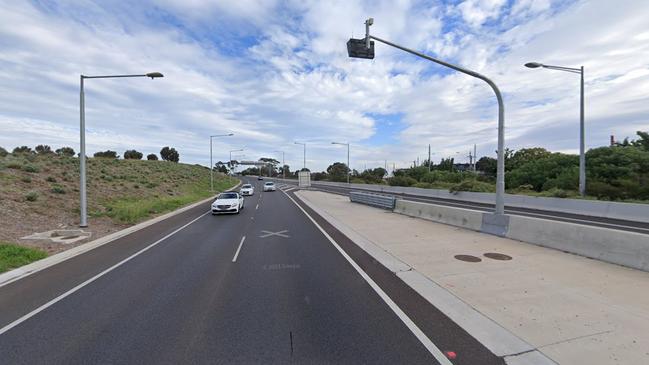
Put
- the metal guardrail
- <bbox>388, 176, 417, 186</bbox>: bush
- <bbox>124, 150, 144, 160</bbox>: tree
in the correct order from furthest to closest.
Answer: <bbox>124, 150, 144, 160</bbox>: tree < <bbox>388, 176, 417, 186</bbox>: bush < the metal guardrail

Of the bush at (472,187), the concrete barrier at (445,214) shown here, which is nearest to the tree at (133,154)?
the bush at (472,187)

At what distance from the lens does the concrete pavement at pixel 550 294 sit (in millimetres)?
4062

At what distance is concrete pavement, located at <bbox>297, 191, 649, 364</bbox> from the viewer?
4062 millimetres

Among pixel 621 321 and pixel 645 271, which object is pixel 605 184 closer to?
pixel 645 271

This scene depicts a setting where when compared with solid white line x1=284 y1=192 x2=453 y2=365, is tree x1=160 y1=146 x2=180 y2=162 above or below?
above

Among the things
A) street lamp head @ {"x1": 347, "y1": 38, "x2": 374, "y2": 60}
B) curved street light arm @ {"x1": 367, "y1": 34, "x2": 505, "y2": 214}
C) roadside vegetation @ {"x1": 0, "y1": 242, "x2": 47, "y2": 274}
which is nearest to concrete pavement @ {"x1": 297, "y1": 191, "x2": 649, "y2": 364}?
curved street light arm @ {"x1": 367, "y1": 34, "x2": 505, "y2": 214}

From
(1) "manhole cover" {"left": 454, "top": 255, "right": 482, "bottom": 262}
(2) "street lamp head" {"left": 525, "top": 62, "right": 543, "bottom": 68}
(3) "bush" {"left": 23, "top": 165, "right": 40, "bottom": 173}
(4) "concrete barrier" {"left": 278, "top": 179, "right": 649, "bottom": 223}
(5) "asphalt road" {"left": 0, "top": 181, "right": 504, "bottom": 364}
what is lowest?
(5) "asphalt road" {"left": 0, "top": 181, "right": 504, "bottom": 364}

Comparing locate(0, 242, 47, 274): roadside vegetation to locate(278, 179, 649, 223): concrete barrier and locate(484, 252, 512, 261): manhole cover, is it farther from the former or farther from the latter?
locate(278, 179, 649, 223): concrete barrier

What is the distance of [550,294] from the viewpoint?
228 inches

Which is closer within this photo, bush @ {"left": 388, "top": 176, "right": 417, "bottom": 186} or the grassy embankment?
the grassy embankment

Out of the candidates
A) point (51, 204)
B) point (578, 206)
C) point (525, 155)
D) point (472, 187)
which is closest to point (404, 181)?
point (472, 187)

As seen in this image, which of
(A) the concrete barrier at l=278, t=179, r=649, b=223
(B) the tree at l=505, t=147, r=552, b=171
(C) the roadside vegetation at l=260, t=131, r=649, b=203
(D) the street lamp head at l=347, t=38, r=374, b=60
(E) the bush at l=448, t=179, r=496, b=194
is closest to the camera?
(D) the street lamp head at l=347, t=38, r=374, b=60

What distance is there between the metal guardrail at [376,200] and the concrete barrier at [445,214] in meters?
1.47

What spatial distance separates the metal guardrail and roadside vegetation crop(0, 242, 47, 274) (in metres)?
16.9
